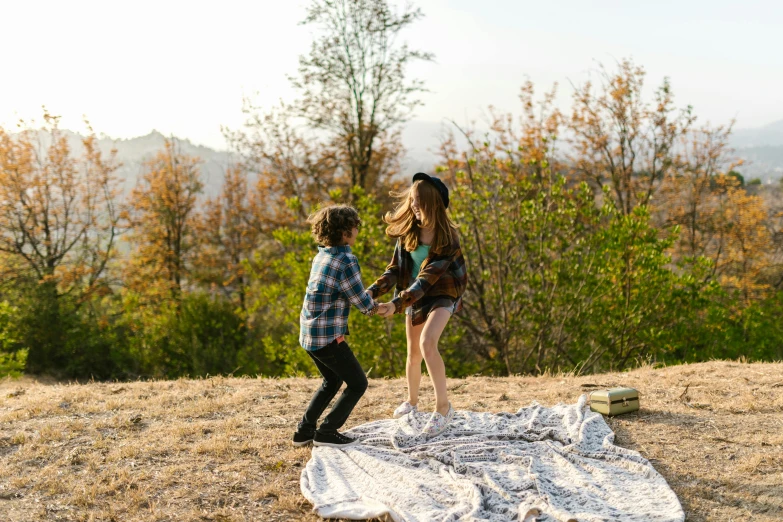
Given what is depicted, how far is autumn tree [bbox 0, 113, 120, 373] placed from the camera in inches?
789

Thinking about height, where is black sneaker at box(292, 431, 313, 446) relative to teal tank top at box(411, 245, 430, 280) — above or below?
below

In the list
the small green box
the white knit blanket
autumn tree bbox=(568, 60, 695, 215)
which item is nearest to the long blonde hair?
the white knit blanket

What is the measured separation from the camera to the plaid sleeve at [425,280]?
4.37 meters

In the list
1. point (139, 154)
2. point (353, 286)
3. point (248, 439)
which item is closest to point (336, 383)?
point (353, 286)

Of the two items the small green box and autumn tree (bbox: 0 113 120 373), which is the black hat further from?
autumn tree (bbox: 0 113 120 373)

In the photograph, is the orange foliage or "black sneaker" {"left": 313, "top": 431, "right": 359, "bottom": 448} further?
the orange foliage

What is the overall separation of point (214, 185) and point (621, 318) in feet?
78.1

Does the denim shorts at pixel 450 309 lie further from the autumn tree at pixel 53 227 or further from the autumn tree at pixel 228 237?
the autumn tree at pixel 228 237

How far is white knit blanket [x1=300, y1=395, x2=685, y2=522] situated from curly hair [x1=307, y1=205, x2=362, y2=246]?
1.55 meters

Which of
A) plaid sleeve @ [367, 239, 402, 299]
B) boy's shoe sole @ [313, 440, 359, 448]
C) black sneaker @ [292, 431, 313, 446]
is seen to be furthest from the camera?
plaid sleeve @ [367, 239, 402, 299]

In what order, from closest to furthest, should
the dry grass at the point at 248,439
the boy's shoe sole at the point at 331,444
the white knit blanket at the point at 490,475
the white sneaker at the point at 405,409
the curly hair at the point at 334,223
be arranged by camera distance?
the white knit blanket at the point at 490,475, the dry grass at the point at 248,439, the curly hair at the point at 334,223, the boy's shoe sole at the point at 331,444, the white sneaker at the point at 405,409

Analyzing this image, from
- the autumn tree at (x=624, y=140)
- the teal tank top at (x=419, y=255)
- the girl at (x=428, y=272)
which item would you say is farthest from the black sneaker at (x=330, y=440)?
the autumn tree at (x=624, y=140)

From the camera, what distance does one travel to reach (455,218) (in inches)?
440

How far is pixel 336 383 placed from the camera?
4473 mm
